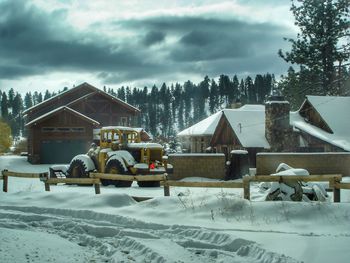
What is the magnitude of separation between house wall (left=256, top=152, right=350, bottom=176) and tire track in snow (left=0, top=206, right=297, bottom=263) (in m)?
14.5


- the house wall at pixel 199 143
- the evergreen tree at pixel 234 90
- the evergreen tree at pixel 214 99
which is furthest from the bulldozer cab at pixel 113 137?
the evergreen tree at pixel 214 99

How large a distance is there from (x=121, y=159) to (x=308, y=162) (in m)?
10.5

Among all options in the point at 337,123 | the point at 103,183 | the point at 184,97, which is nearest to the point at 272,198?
the point at 103,183

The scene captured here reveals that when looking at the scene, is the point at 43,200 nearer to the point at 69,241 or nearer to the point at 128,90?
the point at 69,241

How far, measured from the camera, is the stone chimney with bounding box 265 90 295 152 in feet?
97.6

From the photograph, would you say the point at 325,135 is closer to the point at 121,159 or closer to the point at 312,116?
the point at 312,116

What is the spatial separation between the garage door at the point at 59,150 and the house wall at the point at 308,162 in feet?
74.4

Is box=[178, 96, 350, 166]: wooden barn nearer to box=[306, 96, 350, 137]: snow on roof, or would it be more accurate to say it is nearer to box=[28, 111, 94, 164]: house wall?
box=[306, 96, 350, 137]: snow on roof

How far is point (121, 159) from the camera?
18.7 meters

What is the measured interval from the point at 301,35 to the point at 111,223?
4142 centimetres

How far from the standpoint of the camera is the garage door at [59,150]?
135 feet

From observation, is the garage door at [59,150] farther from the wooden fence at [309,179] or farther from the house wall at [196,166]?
the wooden fence at [309,179]

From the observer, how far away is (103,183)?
19.5m

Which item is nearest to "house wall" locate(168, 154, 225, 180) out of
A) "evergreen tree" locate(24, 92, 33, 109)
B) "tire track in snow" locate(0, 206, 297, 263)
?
"tire track in snow" locate(0, 206, 297, 263)
